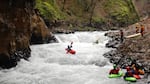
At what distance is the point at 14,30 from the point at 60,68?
4.52 meters

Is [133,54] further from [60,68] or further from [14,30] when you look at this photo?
[14,30]

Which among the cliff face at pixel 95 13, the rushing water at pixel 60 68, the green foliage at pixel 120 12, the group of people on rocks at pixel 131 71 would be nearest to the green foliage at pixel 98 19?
the cliff face at pixel 95 13

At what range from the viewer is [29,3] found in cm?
2580

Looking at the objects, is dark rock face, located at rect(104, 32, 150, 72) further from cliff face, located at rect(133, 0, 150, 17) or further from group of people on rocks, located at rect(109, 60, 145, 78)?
cliff face, located at rect(133, 0, 150, 17)

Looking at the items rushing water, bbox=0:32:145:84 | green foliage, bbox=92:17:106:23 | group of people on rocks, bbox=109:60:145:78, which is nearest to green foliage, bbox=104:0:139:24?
green foliage, bbox=92:17:106:23

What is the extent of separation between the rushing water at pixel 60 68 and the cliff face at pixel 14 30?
76cm

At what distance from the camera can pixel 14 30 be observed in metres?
22.5

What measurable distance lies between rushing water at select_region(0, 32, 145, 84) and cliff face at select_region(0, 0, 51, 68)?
0.76 m

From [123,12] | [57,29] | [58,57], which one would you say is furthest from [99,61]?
[123,12]

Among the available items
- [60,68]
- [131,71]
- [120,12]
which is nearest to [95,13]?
[120,12]

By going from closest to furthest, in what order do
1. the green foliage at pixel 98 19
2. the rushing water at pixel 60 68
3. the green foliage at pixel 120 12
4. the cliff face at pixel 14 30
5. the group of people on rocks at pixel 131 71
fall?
the rushing water at pixel 60 68 → the group of people on rocks at pixel 131 71 → the cliff face at pixel 14 30 → the green foliage at pixel 98 19 → the green foliage at pixel 120 12

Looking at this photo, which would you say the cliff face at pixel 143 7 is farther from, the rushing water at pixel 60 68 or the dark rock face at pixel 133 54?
the dark rock face at pixel 133 54

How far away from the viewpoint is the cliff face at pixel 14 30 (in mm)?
21109

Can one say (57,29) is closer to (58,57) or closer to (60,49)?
(60,49)
